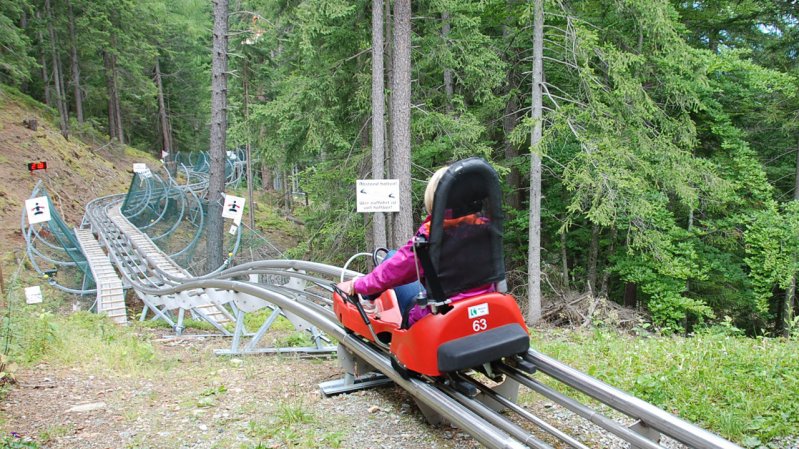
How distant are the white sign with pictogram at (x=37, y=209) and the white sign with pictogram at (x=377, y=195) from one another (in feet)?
33.4

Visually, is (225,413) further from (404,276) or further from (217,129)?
(217,129)

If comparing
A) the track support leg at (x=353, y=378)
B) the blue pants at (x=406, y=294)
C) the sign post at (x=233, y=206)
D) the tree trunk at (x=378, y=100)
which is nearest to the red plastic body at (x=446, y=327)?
the blue pants at (x=406, y=294)

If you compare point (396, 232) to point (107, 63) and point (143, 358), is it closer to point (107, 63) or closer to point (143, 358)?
point (143, 358)

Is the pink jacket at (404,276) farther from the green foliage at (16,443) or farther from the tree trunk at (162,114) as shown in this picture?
the tree trunk at (162,114)

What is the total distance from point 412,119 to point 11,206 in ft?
55.6

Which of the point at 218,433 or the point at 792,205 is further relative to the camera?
the point at 792,205

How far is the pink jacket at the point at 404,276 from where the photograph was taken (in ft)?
9.69

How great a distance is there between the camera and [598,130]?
10969 mm

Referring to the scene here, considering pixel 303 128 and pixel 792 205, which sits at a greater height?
pixel 303 128

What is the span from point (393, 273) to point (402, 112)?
7.45 metres

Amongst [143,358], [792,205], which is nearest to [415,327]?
[143,358]

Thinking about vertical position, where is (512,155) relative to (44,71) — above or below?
below

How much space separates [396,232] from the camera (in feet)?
33.8

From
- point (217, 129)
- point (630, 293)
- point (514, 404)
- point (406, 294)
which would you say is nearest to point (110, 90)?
point (217, 129)
